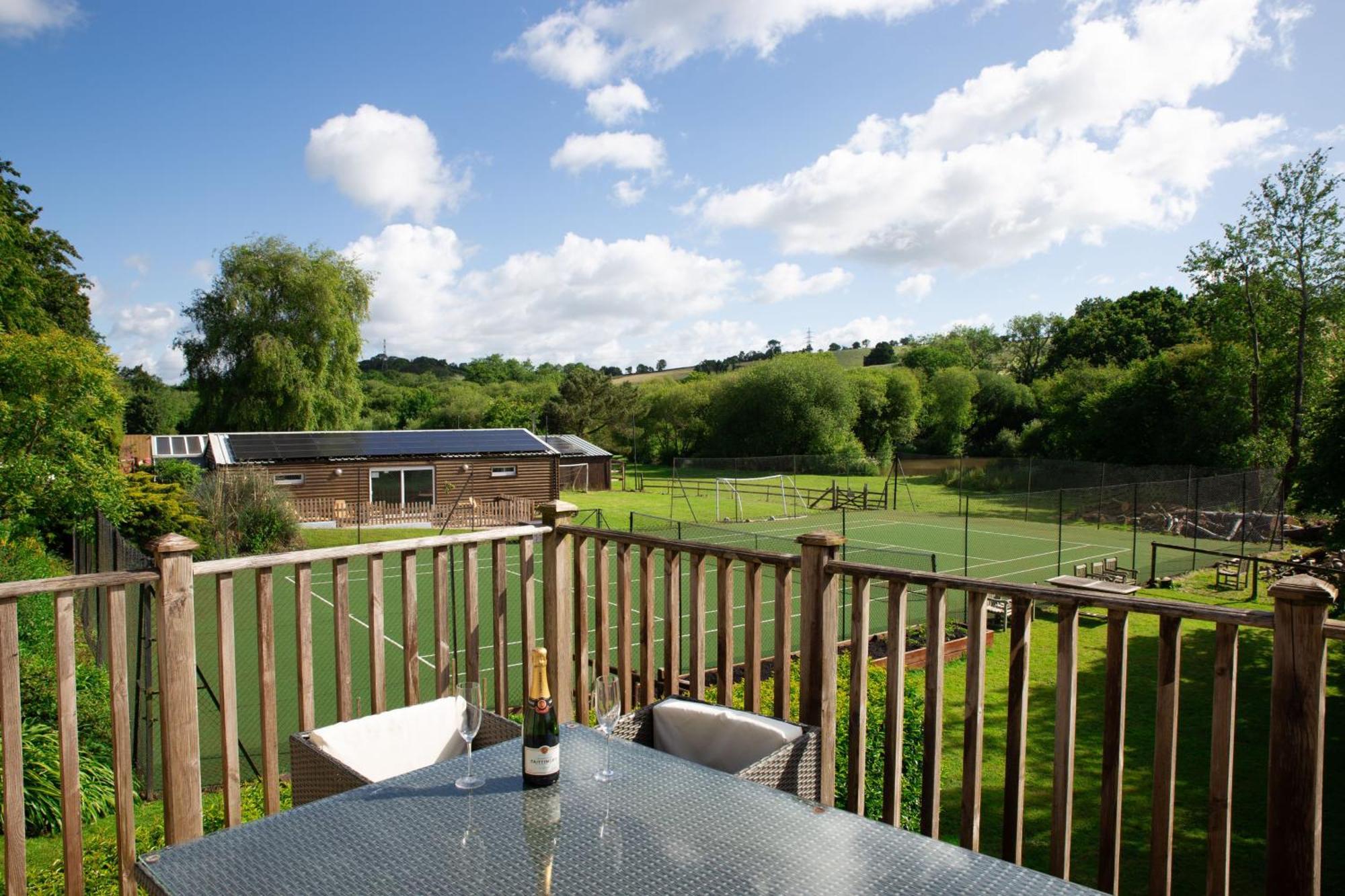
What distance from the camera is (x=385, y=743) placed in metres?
2.41

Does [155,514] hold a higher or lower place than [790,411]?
lower

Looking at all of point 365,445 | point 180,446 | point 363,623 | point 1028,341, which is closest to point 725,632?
point 363,623

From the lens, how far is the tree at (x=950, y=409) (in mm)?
51094

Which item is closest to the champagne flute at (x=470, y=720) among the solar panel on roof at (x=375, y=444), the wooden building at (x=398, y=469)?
the wooden building at (x=398, y=469)

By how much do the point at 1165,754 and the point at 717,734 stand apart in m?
1.15

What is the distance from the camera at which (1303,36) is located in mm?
14227

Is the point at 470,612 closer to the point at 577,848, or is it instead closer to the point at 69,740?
the point at 69,740

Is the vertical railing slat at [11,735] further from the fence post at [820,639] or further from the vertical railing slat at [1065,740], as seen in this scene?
the vertical railing slat at [1065,740]

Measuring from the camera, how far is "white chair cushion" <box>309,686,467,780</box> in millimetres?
2328

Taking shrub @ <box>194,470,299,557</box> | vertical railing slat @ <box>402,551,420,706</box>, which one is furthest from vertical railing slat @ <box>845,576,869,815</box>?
shrub @ <box>194,470,299,557</box>

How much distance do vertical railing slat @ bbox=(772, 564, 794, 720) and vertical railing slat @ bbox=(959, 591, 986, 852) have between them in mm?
601

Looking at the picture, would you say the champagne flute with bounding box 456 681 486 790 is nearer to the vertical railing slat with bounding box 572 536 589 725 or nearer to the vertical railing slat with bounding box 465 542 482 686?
the vertical railing slat with bounding box 465 542 482 686

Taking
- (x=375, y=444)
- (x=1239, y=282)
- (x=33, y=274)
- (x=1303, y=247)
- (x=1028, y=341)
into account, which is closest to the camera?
(x=33, y=274)

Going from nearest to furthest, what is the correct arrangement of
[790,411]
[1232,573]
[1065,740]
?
1. [1065,740]
2. [1232,573]
3. [790,411]
